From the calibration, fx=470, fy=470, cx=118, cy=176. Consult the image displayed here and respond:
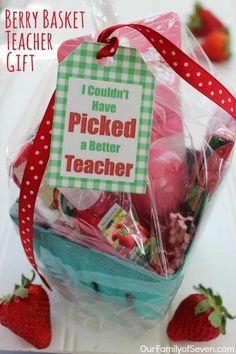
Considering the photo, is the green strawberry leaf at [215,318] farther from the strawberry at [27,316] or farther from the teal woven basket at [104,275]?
the strawberry at [27,316]

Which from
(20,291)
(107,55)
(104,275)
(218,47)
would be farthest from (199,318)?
(218,47)

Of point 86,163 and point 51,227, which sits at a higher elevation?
point 86,163

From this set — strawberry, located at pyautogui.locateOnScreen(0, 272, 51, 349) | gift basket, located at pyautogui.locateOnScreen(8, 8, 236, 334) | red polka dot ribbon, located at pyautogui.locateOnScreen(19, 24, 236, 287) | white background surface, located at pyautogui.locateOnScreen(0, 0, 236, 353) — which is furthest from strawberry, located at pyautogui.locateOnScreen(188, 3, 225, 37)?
strawberry, located at pyautogui.locateOnScreen(0, 272, 51, 349)

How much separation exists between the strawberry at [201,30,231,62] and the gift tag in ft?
3.04

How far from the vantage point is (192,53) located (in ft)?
2.51

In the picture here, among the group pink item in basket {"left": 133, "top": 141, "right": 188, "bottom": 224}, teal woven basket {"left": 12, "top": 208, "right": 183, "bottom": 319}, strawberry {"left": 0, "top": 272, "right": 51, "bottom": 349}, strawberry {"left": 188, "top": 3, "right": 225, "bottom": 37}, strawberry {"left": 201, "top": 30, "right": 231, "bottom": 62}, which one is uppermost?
strawberry {"left": 188, "top": 3, "right": 225, "bottom": 37}

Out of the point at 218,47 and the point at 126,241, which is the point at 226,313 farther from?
the point at 218,47

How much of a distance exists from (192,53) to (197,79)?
0.76 ft

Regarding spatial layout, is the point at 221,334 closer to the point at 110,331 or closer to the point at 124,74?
the point at 110,331

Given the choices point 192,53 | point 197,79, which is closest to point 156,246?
point 197,79

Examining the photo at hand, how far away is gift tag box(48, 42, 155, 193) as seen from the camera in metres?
0.52

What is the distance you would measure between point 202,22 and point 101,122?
3.53ft

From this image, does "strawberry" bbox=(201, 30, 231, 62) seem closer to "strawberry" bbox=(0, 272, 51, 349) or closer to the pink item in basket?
the pink item in basket

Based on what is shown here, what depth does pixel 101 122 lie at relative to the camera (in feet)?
1.76
